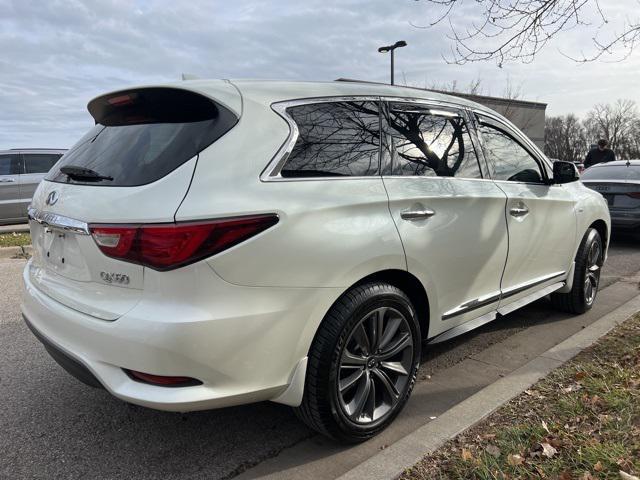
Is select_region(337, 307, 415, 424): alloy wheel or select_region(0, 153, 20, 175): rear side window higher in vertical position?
select_region(0, 153, 20, 175): rear side window

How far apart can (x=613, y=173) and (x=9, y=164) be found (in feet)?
39.4

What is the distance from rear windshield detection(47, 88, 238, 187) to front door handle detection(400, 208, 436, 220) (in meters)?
1.02

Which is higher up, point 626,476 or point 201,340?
point 201,340

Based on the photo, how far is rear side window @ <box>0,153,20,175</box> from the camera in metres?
11.0

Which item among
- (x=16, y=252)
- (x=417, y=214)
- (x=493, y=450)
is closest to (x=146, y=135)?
(x=417, y=214)

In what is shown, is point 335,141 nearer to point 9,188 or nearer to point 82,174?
point 82,174

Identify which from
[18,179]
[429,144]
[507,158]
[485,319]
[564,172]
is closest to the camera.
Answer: [429,144]

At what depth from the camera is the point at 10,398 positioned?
325cm

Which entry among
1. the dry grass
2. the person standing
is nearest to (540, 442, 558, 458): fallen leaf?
the dry grass

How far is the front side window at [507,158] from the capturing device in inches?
144

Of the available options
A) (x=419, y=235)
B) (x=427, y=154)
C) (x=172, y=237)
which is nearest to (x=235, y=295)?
(x=172, y=237)

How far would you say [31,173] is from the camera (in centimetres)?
1116

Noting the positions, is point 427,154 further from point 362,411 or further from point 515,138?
point 362,411

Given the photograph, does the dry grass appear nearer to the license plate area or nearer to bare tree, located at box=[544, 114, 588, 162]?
Answer: the license plate area
